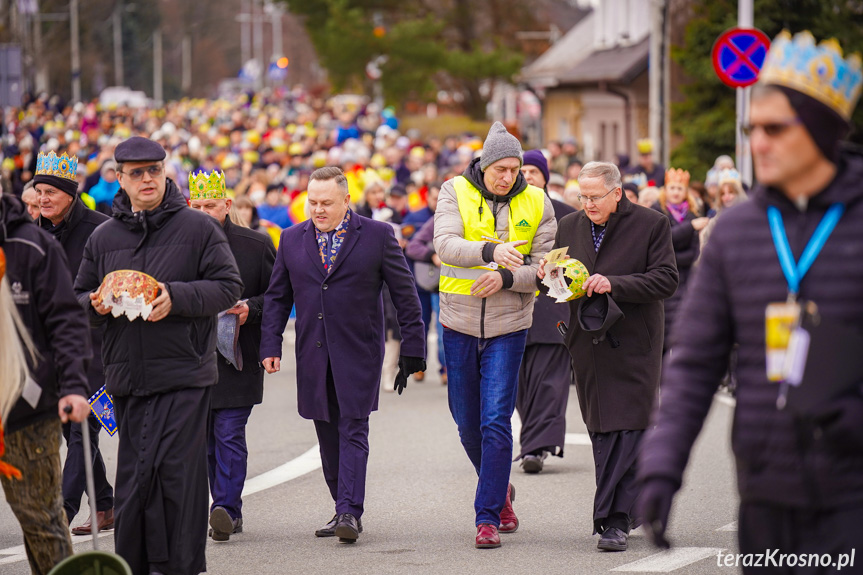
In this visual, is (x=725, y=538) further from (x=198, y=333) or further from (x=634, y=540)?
(x=198, y=333)

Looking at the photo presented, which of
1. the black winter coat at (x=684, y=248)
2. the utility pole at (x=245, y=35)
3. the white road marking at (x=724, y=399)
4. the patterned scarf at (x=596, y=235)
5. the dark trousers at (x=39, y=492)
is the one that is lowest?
the white road marking at (x=724, y=399)

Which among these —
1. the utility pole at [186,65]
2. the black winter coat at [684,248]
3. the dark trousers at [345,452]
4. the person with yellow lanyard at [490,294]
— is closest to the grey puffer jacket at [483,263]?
the person with yellow lanyard at [490,294]

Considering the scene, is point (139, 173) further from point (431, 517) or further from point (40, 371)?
point (431, 517)

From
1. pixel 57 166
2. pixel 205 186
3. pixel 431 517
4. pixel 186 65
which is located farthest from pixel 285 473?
pixel 186 65

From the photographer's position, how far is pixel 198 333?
626 centimetres

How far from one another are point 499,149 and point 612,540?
2084mm

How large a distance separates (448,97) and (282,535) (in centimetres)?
5262

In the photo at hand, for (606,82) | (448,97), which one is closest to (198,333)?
(606,82)

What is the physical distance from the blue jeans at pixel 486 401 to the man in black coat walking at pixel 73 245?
73.4 inches

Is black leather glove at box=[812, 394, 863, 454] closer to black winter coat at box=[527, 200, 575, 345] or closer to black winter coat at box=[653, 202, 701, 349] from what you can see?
black winter coat at box=[527, 200, 575, 345]

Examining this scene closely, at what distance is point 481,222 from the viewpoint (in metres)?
7.55

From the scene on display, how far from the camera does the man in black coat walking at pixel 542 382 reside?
9.36m

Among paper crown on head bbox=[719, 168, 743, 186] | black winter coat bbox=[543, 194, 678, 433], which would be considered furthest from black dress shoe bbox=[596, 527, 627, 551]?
paper crown on head bbox=[719, 168, 743, 186]

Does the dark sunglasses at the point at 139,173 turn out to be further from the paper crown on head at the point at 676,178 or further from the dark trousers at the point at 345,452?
the paper crown on head at the point at 676,178
